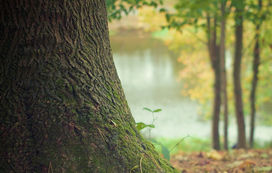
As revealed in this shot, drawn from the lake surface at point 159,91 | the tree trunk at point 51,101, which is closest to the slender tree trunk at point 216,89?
the lake surface at point 159,91

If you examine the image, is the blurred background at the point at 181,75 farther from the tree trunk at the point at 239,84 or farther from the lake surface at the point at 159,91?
the tree trunk at the point at 239,84

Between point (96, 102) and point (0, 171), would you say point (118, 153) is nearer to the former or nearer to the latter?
point (96, 102)

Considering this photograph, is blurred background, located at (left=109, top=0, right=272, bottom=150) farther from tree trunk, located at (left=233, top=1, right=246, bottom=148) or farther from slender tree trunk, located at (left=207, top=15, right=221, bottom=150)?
tree trunk, located at (left=233, top=1, right=246, bottom=148)

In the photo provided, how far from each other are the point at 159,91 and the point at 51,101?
55.9ft

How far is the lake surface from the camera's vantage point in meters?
14.7

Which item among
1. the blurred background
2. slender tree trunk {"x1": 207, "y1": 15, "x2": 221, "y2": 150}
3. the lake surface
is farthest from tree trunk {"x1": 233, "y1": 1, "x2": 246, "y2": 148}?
the lake surface

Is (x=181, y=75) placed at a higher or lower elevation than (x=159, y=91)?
higher

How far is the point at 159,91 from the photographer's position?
1870 centimetres

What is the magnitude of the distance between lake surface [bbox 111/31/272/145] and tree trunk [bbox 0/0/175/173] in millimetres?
10278

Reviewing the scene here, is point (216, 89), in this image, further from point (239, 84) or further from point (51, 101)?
point (51, 101)

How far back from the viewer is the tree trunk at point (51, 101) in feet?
5.67

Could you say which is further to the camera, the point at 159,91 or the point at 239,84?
the point at 159,91

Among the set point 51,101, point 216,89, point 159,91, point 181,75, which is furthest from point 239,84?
point 159,91

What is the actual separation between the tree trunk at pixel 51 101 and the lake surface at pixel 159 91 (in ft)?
33.7
